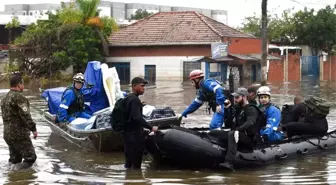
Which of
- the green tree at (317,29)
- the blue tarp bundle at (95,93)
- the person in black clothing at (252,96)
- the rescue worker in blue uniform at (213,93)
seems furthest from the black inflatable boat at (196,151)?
the green tree at (317,29)

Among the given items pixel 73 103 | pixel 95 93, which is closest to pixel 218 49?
pixel 95 93

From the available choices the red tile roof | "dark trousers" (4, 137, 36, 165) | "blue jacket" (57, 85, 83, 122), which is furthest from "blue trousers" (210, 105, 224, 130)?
the red tile roof

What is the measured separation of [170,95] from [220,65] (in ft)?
39.0

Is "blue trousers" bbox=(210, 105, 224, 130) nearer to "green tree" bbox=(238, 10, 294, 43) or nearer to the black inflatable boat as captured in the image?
the black inflatable boat

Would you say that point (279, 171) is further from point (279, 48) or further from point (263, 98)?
point (279, 48)

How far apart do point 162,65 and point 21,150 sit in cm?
3341

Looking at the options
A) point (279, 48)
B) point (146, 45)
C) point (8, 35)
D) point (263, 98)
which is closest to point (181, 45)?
point (146, 45)

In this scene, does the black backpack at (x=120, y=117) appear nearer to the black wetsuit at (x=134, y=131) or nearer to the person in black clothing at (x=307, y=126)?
the black wetsuit at (x=134, y=131)

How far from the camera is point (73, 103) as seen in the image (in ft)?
42.9

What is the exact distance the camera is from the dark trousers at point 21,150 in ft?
33.4

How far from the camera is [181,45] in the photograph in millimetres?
42219

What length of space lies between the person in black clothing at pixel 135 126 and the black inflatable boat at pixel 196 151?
24cm

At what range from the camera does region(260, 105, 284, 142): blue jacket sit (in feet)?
36.0

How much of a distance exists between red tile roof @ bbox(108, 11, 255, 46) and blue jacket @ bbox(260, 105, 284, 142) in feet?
98.3
